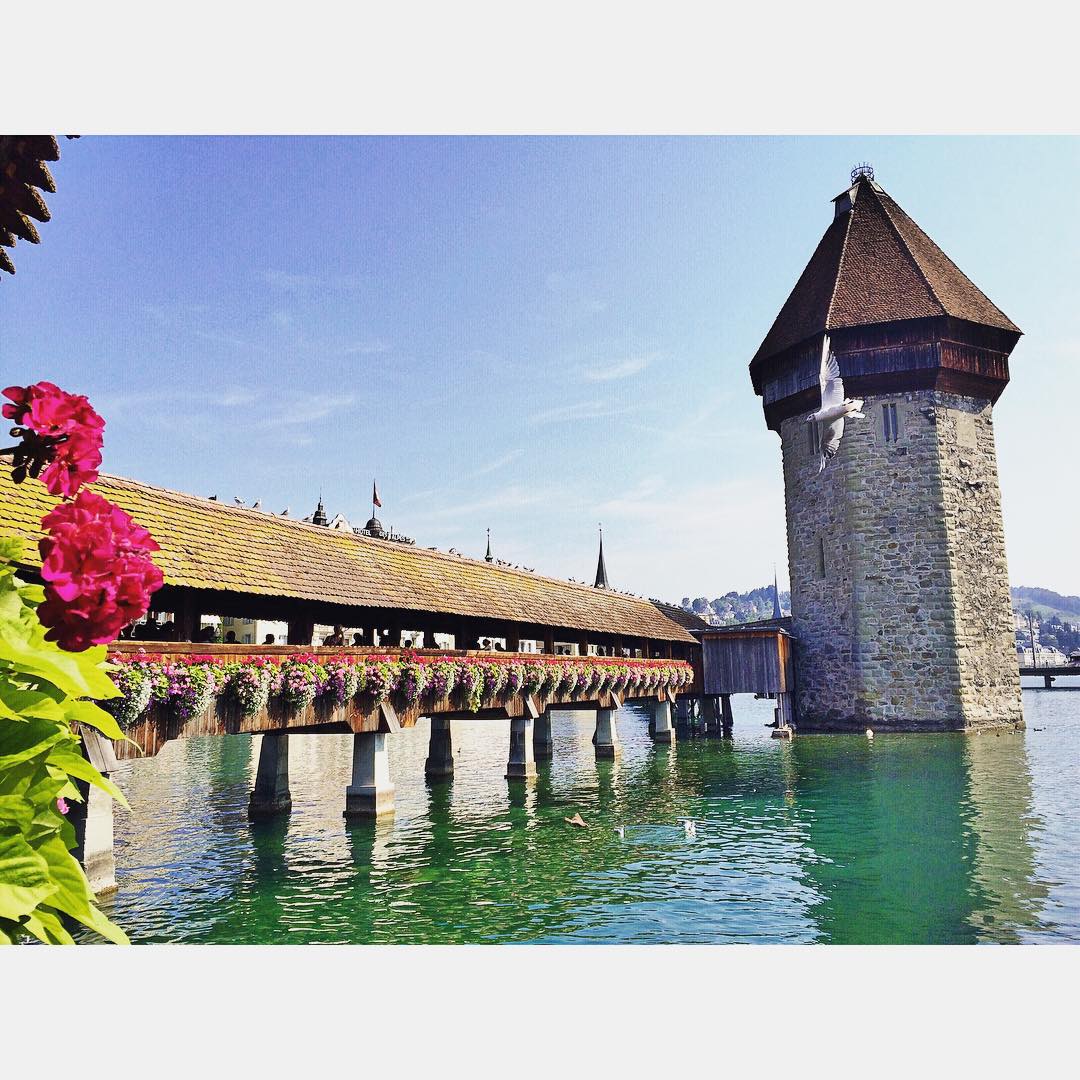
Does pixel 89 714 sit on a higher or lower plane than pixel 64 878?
higher

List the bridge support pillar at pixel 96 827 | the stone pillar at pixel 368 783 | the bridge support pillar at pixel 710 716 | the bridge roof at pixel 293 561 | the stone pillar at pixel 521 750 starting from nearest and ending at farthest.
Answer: the bridge support pillar at pixel 96 827, the bridge roof at pixel 293 561, the stone pillar at pixel 368 783, the stone pillar at pixel 521 750, the bridge support pillar at pixel 710 716

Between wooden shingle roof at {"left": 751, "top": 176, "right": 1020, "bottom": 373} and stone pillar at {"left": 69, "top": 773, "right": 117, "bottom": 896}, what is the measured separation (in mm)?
A: 25946

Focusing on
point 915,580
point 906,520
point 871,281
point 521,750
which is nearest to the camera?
point 521,750

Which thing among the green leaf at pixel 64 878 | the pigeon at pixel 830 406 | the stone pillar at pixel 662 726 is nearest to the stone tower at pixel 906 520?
the pigeon at pixel 830 406

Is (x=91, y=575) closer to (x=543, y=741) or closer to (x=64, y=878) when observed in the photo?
(x=64, y=878)

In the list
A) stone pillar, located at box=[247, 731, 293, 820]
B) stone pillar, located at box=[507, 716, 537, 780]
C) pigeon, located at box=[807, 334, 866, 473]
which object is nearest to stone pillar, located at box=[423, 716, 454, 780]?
stone pillar, located at box=[507, 716, 537, 780]

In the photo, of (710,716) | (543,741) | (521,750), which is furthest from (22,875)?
(710,716)

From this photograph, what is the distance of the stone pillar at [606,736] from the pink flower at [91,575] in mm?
24069

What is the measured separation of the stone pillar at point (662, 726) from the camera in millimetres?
29656

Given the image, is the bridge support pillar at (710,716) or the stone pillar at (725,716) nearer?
the bridge support pillar at (710,716)

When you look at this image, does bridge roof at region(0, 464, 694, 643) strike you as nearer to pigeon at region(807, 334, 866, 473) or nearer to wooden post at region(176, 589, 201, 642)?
wooden post at region(176, 589, 201, 642)

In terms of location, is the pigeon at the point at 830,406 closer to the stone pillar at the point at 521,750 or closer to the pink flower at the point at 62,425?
the stone pillar at the point at 521,750

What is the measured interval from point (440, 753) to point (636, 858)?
10.8m

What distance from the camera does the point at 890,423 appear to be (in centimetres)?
2870
